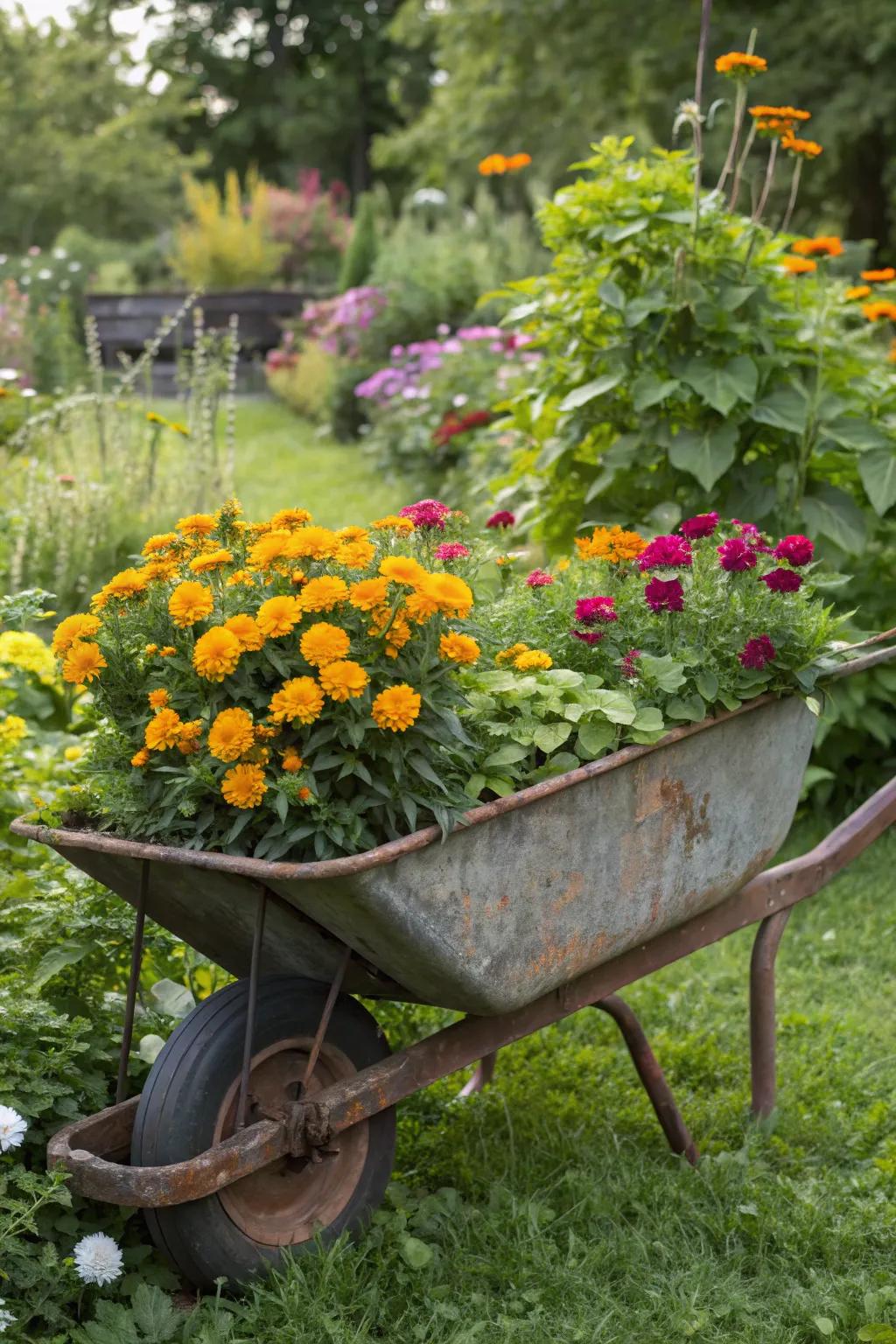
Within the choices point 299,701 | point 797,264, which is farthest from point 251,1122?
point 797,264

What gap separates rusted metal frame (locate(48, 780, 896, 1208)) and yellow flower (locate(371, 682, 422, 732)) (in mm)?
573

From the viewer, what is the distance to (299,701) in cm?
174

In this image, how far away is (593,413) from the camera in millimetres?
3742

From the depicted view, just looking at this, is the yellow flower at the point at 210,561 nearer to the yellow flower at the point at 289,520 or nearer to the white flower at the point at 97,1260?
the yellow flower at the point at 289,520

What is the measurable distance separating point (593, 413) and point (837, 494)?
0.70 metres

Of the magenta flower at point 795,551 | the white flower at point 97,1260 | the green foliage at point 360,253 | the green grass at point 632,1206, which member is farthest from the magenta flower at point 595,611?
the green foliage at point 360,253

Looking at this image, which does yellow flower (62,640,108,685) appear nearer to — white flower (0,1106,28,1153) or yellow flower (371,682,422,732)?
yellow flower (371,682,422,732)

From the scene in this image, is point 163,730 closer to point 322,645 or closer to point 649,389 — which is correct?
point 322,645

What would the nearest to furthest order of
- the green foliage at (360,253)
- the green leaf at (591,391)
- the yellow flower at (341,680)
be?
1. the yellow flower at (341,680)
2. the green leaf at (591,391)
3. the green foliage at (360,253)

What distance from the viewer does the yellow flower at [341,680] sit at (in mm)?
1727

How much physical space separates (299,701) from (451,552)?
0.48 m

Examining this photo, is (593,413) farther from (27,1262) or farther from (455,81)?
(455,81)

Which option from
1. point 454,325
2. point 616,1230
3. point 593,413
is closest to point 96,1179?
point 616,1230

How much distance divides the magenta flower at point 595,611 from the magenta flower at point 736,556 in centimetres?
19
